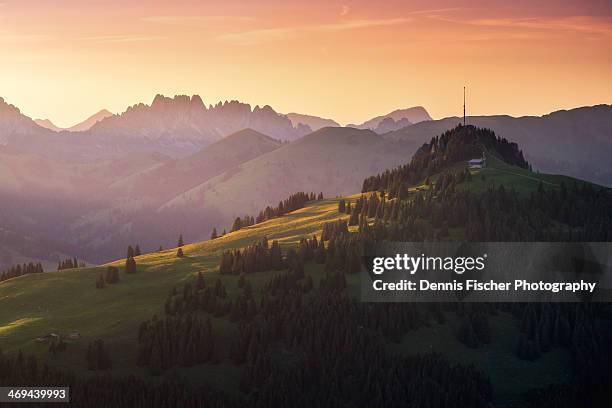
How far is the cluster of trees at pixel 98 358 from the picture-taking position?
14488 centimetres

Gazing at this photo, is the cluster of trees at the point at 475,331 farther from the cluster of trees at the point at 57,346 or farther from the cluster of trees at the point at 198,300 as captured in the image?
the cluster of trees at the point at 57,346

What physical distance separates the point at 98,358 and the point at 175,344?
16.4 meters

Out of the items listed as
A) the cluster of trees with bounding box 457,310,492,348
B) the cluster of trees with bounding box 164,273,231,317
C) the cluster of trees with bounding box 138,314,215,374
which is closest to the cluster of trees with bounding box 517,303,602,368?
the cluster of trees with bounding box 457,310,492,348

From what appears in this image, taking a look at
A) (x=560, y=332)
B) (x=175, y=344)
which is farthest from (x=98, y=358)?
(x=560, y=332)

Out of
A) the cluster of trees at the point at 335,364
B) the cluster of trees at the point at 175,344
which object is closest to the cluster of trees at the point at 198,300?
the cluster of trees at the point at 335,364

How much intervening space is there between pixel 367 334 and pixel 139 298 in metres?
68.3

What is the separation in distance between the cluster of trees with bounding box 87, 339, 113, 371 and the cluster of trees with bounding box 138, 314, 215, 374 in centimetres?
690

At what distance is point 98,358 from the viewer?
478ft

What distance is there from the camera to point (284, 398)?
13700 centimetres

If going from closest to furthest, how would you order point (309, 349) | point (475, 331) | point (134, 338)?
point (309, 349), point (134, 338), point (475, 331)

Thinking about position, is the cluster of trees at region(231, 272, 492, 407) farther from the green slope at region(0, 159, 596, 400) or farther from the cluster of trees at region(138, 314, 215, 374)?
the cluster of trees at region(138, 314, 215, 374)

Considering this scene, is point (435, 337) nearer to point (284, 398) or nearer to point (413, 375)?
point (413, 375)

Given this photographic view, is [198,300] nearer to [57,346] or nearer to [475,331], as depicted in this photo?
[57,346]

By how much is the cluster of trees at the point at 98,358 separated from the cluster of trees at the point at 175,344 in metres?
6.90
